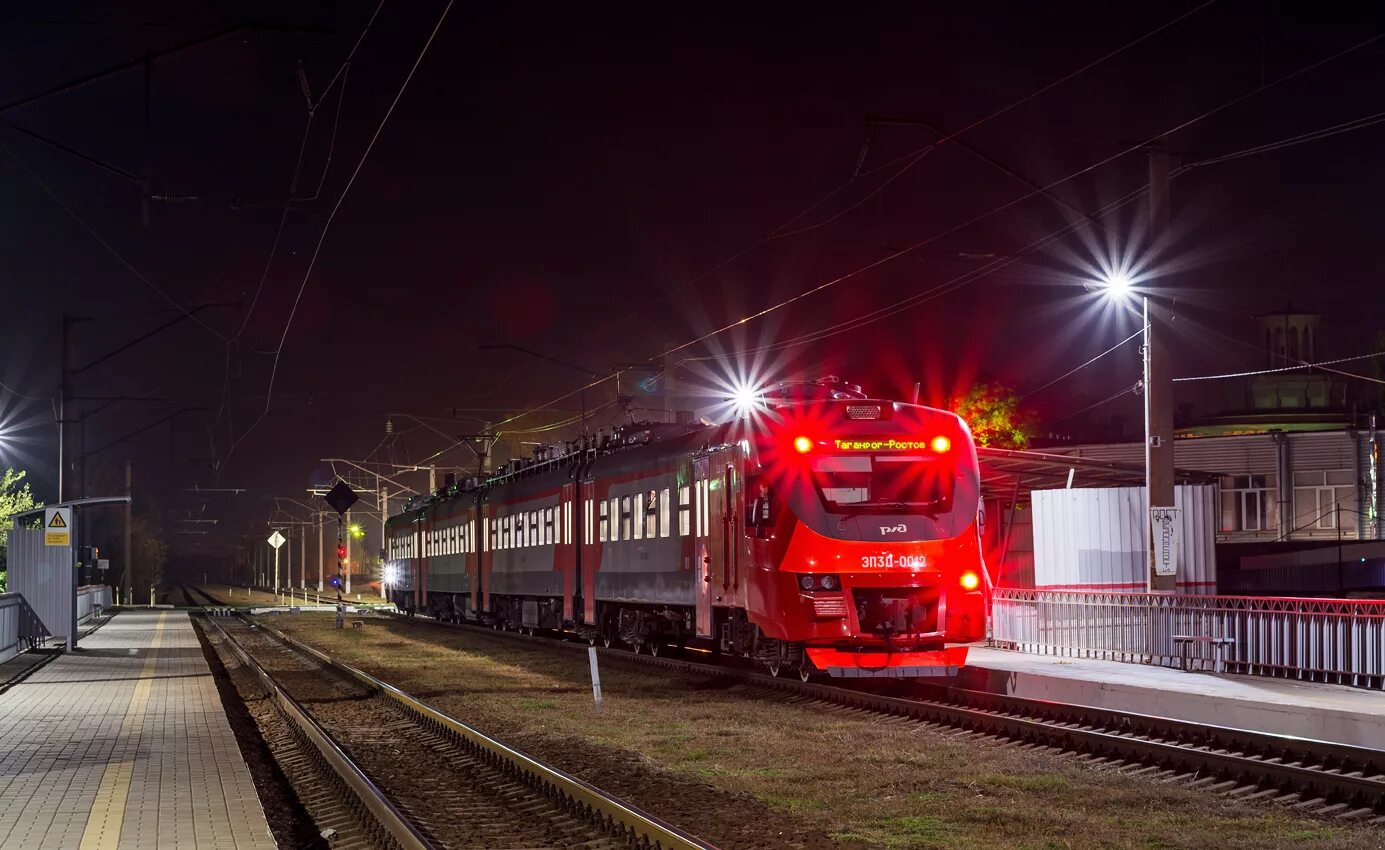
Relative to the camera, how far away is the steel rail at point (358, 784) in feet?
32.6

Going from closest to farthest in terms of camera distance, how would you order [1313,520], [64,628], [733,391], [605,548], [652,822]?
[652,822] → [605,548] → [64,628] → [733,391] → [1313,520]

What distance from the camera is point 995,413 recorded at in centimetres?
7600

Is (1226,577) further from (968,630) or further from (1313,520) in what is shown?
(968,630)

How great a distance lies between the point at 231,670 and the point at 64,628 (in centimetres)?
446

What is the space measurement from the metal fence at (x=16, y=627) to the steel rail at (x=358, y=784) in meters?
7.44

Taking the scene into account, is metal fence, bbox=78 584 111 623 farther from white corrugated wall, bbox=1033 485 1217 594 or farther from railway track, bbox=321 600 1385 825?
railway track, bbox=321 600 1385 825

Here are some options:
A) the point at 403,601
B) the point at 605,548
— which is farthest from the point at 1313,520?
the point at 605,548

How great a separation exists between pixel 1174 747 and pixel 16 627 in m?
22.7

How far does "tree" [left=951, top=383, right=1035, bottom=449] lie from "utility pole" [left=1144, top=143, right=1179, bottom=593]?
2095 inches

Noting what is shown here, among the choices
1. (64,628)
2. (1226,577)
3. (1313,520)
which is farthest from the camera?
(1313,520)

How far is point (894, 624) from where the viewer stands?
18469mm

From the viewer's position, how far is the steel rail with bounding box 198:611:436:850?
391 inches

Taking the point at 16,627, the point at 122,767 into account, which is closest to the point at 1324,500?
the point at 16,627

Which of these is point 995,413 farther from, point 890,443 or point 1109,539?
point 890,443
